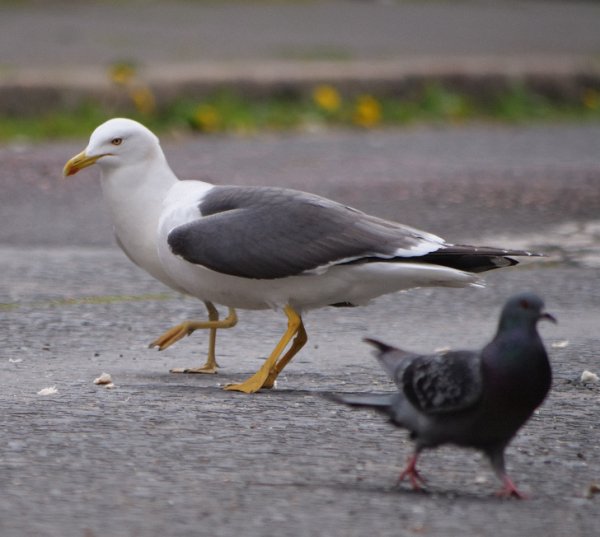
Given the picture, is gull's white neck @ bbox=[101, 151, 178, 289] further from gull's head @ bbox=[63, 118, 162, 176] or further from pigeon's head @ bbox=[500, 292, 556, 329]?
pigeon's head @ bbox=[500, 292, 556, 329]

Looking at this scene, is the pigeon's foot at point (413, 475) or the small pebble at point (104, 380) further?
the small pebble at point (104, 380)

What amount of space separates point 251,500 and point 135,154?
6.25 feet

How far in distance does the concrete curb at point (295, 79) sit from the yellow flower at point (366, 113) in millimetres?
159

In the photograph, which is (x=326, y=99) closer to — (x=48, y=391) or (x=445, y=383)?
(x=48, y=391)

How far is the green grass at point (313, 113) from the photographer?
9.69 metres

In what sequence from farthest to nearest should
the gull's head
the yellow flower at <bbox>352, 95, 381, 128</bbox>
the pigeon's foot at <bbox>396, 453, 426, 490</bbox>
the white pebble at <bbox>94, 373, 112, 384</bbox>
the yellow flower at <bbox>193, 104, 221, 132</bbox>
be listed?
the yellow flower at <bbox>352, 95, 381, 128</bbox> → the yellow flower at <bbox>193, 104, 221, 132</bbox> → the gull's head → the white pebble at <bbox>94, 373, 112, 384</bbox> → the pigeon's foot at <bbox>396, 453, 426, 490</bbox>

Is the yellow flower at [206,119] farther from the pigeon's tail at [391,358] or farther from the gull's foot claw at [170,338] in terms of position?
the pigeon's tail at [391,358]

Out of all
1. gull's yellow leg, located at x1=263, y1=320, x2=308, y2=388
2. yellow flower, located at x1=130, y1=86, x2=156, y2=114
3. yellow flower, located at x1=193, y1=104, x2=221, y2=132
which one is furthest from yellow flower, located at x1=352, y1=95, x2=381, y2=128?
gull's yellow leg, located at x1=263, y1=320, x2=308, y2=388

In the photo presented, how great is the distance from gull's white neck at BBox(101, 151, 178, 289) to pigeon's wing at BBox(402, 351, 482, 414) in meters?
1.57

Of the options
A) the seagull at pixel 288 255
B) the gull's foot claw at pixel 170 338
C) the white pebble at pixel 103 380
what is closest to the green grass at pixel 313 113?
the gull's foot claw at pixel 170 338

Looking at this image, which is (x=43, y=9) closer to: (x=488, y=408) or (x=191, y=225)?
(x=191, y=225)

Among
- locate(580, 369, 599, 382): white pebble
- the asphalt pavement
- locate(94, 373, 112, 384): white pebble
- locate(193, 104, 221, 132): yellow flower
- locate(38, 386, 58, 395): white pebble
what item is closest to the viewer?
the asphalt pavement

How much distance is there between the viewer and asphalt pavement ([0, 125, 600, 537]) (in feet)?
10.9

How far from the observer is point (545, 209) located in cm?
761
